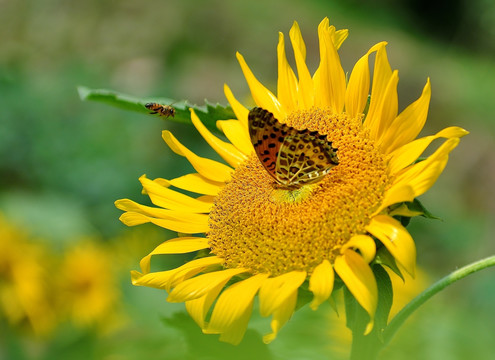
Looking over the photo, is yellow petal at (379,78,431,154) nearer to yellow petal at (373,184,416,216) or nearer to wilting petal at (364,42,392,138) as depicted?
wilting petal at (364,42,392,138)

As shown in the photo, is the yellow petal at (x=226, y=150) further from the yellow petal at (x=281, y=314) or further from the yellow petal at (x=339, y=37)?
the yellow petal at (x=281, y=314)

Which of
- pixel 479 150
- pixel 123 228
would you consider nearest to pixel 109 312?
pixel 123 228

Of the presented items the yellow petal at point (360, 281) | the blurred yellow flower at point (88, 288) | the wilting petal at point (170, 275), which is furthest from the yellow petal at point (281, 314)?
the blurred yellow flower at point (88, 288)

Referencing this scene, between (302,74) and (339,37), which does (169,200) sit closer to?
(302,74)

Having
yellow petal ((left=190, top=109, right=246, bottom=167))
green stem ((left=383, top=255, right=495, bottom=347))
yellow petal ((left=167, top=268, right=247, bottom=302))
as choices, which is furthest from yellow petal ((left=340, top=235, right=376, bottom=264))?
yellow petal ((left=190, top=109, right=246, bottom=167))

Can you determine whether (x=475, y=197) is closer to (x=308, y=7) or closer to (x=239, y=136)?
(x=239, y=136)

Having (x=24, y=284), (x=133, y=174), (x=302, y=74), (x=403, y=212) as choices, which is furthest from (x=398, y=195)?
(x=133, y=174)
